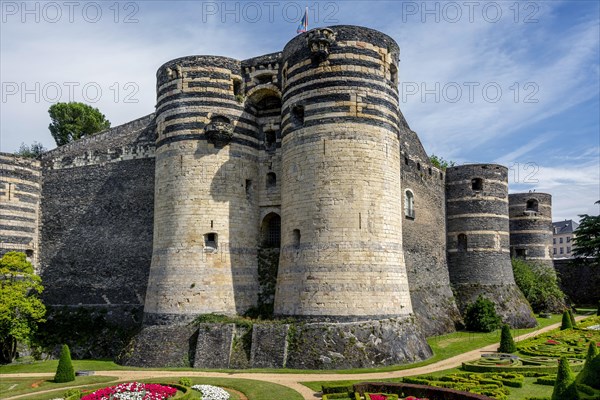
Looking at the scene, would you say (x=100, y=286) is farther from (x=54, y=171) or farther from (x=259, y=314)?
(x=259, y=314)

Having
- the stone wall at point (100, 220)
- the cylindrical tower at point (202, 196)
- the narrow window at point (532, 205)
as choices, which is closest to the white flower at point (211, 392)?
the cylindrical tower at point (202, 196)

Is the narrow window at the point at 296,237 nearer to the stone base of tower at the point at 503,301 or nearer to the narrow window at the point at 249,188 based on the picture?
the narrow window at the point at 249,188

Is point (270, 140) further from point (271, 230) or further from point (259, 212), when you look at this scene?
point (271, 230)

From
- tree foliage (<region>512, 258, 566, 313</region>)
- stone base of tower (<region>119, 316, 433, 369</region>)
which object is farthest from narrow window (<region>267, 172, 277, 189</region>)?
tree foliage (<region>512, 258, 566, 313</region>)

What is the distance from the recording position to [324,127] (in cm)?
2588

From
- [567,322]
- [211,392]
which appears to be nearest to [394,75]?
[211,392]

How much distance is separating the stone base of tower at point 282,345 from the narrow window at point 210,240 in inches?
164

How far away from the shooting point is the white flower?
18406mm

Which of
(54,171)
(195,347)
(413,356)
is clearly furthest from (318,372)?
(54,171)

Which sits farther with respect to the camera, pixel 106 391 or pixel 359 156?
pixel 359 156

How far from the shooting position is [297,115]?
2728cm

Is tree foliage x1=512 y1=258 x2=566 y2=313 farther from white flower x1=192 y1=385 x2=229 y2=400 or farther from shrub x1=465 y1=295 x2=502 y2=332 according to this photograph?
white flower x1=192 y1=385 x2=229 y2=400

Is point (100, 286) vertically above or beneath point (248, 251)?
beneath

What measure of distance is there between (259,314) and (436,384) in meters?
11.6
